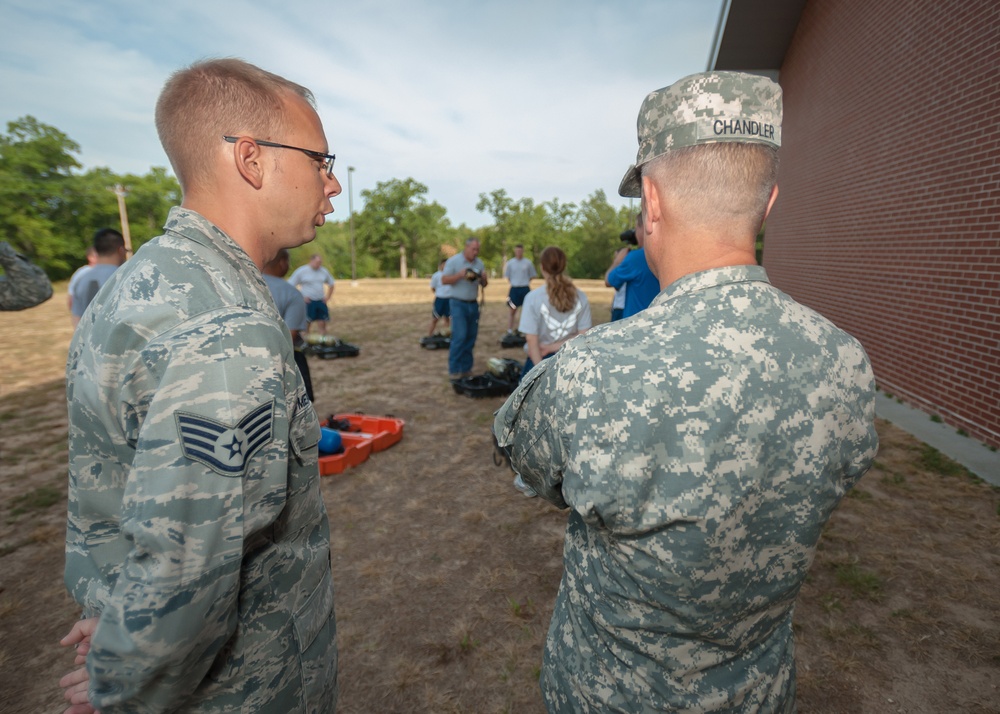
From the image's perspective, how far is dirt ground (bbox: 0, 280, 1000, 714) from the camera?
249cm

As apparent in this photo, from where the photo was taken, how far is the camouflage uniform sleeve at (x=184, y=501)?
0.85m

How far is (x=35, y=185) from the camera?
35531 mm

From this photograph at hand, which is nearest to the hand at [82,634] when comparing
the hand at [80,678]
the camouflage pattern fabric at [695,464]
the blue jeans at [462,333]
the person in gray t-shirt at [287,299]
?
the hand at [80,678]

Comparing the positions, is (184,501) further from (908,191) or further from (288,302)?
(908,191)

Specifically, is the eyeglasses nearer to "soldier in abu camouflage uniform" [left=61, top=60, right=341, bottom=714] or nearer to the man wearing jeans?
"soldier in abu camouflage uniform" [left=61, top=60, right=341, bottom=714]

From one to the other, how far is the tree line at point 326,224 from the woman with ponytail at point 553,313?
32.9 metres

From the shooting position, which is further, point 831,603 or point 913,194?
point 913,194

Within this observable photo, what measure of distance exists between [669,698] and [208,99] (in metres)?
1.78

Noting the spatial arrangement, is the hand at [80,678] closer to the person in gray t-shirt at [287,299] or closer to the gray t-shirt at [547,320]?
the person in gray t-shirt at [287,299]

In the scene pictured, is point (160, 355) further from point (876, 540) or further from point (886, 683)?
point (876, 540)

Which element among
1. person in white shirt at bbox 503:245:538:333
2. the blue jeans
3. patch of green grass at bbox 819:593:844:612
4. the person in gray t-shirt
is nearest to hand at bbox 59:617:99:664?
the person in gray t-shirt

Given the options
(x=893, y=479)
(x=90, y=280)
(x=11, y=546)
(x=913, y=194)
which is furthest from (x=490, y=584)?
(x=913, y=194)

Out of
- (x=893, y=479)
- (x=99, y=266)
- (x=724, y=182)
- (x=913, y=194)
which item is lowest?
(x=893, y=479)

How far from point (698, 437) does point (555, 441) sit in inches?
11.4
